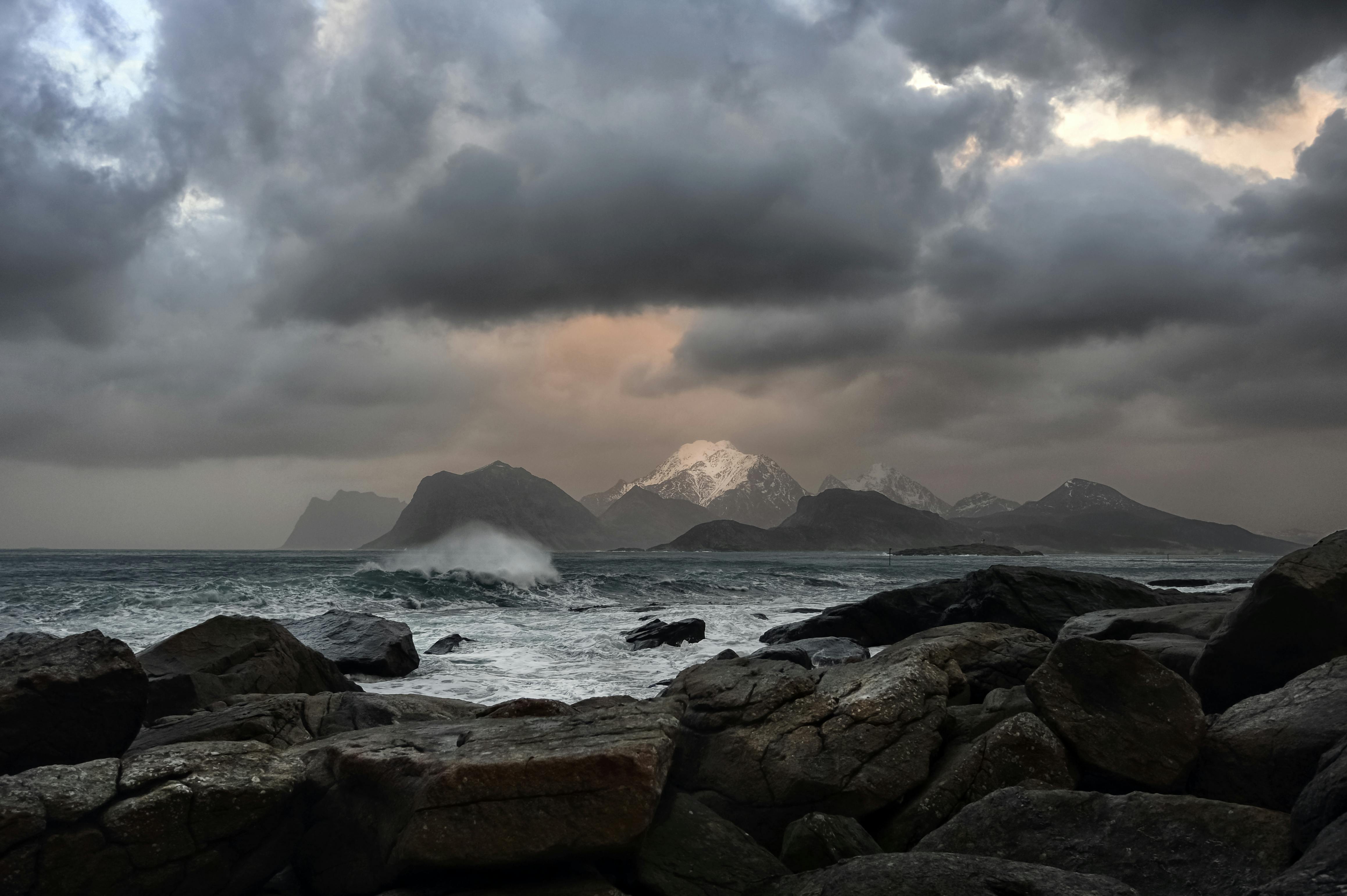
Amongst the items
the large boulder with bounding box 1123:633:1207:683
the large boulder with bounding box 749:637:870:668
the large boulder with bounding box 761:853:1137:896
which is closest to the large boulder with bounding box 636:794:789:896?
the large boulder with bounding box 761:853:1137:896

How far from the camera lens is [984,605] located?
17703mm

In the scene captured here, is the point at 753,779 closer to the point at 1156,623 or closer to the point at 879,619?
the point at 1156,623

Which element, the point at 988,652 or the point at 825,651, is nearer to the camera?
the point at 988,652

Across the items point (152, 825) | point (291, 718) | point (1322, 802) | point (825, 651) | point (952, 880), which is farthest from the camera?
point (825, 651)

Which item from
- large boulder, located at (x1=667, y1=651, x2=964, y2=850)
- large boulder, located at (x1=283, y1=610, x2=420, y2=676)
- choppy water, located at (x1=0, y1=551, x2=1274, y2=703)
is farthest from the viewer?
choppy water, located at (x1=0, y1=551, x2=1274, y2=703)

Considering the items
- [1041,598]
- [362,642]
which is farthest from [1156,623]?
[362,642]

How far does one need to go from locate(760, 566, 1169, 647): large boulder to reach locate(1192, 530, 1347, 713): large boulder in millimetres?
7381

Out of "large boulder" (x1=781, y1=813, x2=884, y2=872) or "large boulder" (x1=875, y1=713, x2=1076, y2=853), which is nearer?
"large boulder" (x1=781, y1=813, x2=884, y2=872)

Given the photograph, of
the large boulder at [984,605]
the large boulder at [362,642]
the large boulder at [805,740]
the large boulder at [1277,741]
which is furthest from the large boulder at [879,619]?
the large boulder at [1277,741]

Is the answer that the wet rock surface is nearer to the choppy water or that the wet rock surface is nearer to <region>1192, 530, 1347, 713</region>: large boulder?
the choppy water

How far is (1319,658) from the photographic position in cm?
720

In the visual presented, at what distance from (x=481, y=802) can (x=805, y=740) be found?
2.95 m

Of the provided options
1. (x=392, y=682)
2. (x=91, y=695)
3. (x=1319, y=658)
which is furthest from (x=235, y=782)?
(x=392, y=682)

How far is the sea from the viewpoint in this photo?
16.2m
